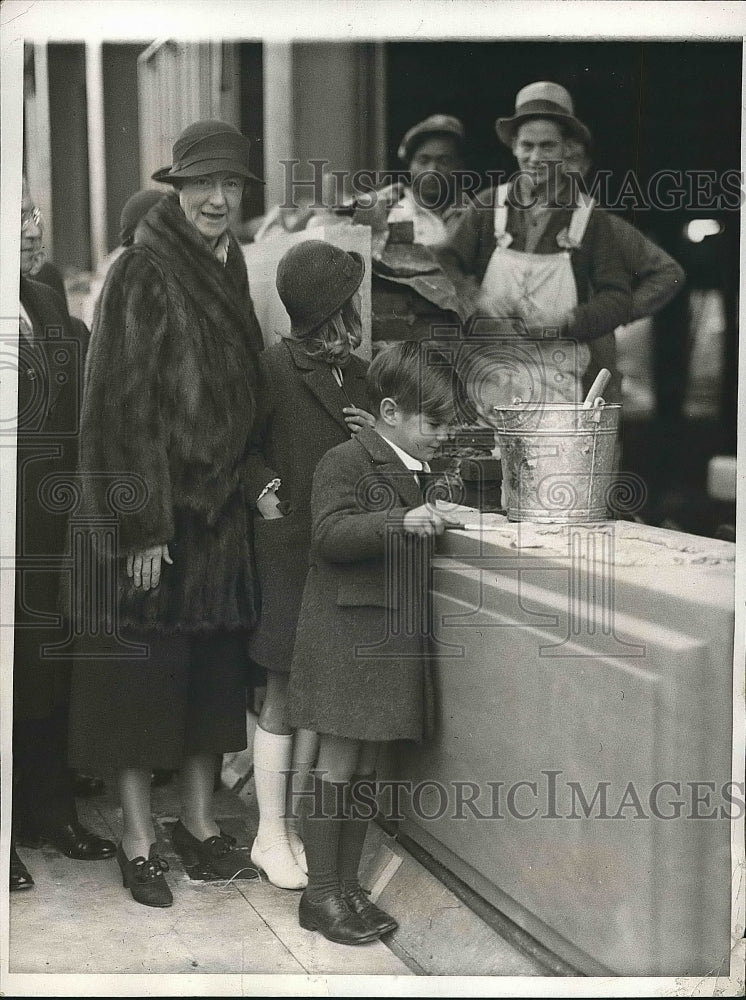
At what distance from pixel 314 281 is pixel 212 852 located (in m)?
1.59

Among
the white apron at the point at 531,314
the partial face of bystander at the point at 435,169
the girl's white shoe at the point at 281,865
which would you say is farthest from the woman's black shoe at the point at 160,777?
the partial face of bystander at the point at 435,169

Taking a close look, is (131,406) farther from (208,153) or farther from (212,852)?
(212,852)

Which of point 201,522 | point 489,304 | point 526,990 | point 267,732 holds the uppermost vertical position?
point 489,304

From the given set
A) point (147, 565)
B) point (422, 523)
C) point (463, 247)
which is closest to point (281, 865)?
point (147, 565)

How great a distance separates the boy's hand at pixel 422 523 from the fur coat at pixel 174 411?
0.45m

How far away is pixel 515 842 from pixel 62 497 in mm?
1522

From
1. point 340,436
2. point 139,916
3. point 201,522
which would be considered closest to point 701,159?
point 340,436

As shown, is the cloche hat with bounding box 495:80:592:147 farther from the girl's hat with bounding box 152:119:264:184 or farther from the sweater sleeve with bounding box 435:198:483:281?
the girl's hat with bounding box 152:119:264:184

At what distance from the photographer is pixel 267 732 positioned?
10.6 ft

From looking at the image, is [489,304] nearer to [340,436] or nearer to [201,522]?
[340,436]

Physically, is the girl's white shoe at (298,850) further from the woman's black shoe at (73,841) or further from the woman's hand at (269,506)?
the woman's hand at (269,506)

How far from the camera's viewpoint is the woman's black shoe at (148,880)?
322cm

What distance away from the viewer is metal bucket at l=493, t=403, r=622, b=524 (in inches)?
122

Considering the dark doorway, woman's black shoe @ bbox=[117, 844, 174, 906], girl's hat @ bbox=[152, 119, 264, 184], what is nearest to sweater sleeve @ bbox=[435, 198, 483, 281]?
girl's hat @ bbox=[152, 119, 264, 184]
